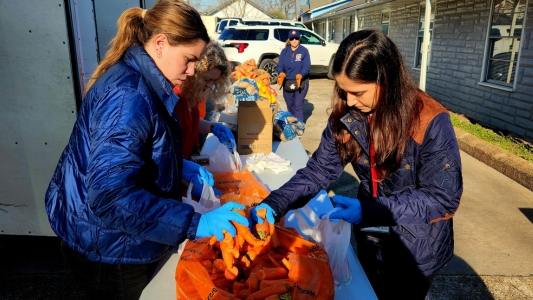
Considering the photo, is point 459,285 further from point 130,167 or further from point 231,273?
point 130,167

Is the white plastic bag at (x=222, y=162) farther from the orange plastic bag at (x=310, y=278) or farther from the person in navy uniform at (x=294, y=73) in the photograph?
the person in navy uniform at (x=294, y=73)

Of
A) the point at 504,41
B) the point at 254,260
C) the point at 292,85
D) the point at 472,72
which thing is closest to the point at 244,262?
the point at 254,260

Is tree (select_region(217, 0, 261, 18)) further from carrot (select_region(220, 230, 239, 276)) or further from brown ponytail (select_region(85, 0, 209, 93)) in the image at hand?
carrot (select_region(220, 230, 239, 276))

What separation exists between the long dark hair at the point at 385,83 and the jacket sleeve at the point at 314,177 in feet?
1.26

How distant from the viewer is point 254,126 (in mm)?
3535

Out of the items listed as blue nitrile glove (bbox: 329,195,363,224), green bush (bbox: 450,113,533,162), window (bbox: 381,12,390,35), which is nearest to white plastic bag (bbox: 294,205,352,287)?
blue nitrile glove (bbox: 329,195,363,224)

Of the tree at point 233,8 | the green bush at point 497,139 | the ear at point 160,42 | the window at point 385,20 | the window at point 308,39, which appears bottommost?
the green bush at point 497,139

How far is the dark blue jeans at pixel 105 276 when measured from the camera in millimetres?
1528

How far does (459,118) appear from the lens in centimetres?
801

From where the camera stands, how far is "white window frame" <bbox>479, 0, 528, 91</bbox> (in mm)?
6441

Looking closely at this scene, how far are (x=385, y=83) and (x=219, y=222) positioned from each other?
86cm

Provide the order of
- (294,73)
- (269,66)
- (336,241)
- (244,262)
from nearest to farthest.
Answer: (244,262)
(336,241)
(294,73)
(269,66)

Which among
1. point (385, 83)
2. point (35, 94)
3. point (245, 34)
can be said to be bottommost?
point (35, 94)

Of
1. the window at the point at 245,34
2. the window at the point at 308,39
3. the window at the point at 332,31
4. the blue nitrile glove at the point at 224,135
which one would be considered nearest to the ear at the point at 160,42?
the blue nitrile glove at the point at 224,135
